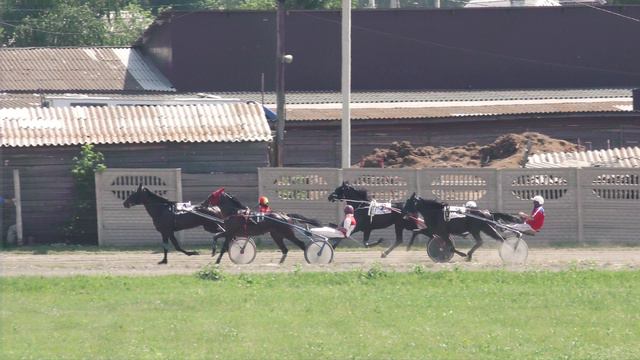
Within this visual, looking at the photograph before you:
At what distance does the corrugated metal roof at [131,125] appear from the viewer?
86.7ft

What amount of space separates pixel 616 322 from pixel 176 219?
9.87 metres

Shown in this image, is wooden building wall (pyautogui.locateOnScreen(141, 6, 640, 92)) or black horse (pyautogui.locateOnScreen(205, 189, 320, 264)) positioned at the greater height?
wooden building wall (pyautogui.locateOnScreen(141, 6, 640, 92))

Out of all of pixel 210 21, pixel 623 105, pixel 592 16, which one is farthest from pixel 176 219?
pixel 592 16

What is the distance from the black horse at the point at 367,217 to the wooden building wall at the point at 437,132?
14.3 m

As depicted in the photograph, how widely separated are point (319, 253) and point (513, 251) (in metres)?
3.63

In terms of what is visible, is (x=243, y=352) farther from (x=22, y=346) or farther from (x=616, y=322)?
(x=616, y=322)

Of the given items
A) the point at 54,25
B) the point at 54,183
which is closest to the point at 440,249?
the point at 54,183

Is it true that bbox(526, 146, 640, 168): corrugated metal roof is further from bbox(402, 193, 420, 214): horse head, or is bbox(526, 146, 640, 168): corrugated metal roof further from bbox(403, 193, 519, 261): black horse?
bbox(402, 193, 420, 214): horse head

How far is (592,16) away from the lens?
163 ft

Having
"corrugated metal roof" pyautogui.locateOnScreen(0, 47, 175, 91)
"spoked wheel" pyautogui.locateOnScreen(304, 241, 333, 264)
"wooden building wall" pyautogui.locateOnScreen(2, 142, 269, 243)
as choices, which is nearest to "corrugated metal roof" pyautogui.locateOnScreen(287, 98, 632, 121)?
"corrugated metal roof" pyautogui.locateOnScreen(0, 47, 175, 91)

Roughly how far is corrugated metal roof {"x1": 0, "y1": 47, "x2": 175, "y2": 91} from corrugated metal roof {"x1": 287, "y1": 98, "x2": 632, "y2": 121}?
9330 millimetres

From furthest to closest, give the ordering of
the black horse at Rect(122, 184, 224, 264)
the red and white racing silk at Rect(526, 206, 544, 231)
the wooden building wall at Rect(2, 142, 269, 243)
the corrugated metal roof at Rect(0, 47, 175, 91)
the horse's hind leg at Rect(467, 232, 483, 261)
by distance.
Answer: the corrugated metal roof at Rect(0, 47, 175, 91), the wooden building wall at Rect(2, 142, 269, 243), the black horse at Rect(122, 184, 224, 264), the red and white racing silk at Rect(526, 206, 544, 231), the horse's hind leg at Rect(467, 232, 483, 261)

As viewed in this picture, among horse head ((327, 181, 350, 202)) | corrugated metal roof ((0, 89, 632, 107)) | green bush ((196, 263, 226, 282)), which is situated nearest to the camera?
green bush ((196, 263, 226, 282))

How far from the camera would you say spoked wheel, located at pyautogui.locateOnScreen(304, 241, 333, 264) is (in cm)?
2236
